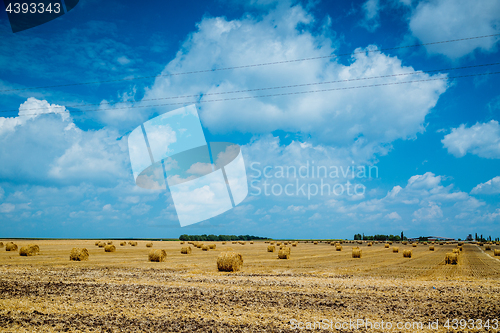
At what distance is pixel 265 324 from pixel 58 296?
7955 mm

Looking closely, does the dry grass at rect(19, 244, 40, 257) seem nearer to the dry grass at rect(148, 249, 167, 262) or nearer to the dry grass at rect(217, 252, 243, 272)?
the dry grass at rect(148, 249, 167, 262)

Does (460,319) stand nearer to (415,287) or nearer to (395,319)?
(395,319)

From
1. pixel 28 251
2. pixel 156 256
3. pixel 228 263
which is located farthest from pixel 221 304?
pixel 28 251

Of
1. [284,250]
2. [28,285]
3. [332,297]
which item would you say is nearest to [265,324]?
[332,297]

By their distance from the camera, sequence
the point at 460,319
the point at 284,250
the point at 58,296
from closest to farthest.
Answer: the point at 460,319, the point at 58,296, the point at 284,250

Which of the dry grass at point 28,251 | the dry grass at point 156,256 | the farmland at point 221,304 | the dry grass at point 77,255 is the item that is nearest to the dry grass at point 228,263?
the farmland at point 221,304

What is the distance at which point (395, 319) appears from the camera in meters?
Result: 8.82

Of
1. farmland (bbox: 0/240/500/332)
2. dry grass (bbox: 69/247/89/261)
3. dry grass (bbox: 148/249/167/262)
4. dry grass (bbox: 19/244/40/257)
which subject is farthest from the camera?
dry grass (bbox: 19/244/40/257)

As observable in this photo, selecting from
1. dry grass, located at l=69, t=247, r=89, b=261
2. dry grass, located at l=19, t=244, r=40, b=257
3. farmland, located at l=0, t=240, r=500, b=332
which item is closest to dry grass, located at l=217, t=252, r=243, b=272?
farmland, located at l=0, t=240, r=500, b=332

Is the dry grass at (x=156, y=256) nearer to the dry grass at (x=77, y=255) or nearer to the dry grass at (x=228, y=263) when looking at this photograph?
the dry grass at (x=77, y=255)

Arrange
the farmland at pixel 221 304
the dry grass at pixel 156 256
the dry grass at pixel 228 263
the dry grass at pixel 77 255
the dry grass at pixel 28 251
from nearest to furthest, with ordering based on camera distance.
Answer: the farmland at pixel 221 304
the dry grass at pixel 228 263
the dry grass at pixel 77 255
the dry grass at pixel 156 256
the dry grass at pixel 28 251

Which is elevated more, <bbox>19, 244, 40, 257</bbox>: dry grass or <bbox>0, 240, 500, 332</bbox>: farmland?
<bbox>19, 244, 40, 257</bbox>: dry grass

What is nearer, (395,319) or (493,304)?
(395,319)

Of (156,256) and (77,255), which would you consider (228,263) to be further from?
(77,255)
